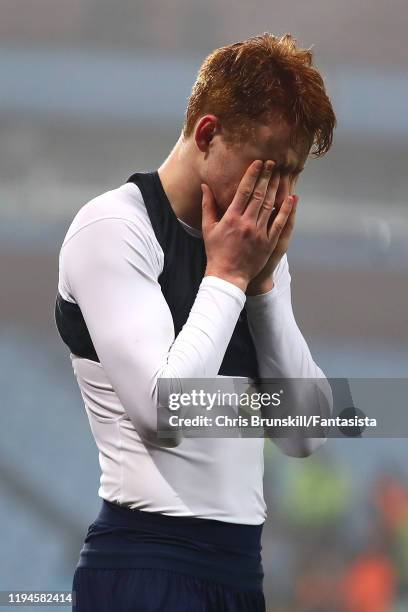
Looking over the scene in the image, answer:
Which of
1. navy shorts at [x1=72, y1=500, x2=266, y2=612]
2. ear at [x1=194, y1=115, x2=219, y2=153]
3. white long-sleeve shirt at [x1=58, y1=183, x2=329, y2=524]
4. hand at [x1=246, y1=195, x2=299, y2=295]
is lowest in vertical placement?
navy shorts at [x1=72, y1=500, x2=266, y2=612]

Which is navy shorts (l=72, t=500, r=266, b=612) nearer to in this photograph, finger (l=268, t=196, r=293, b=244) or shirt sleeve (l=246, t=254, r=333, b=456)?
shirt sleeve (l=246, t=254, r=333, b=456)

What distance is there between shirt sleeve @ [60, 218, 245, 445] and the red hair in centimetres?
14

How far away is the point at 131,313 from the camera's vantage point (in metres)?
0.88

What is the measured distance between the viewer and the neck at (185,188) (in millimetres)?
979

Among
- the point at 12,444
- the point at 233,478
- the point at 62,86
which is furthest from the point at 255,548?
the point at 62,86

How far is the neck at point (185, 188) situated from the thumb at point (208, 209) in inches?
0.8

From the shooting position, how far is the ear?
0.95 metres

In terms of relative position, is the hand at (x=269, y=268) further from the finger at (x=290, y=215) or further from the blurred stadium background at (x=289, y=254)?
the blurred stadium background at (x=289, y=254)

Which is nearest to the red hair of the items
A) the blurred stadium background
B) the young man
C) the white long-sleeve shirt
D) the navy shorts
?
the young man

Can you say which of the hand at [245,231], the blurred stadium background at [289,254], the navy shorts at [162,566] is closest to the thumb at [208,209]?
the hand at [245,231]

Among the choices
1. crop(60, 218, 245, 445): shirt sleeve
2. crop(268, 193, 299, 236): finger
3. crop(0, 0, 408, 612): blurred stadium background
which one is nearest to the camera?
crop(60, 218, 245, 445): shirt sleeve

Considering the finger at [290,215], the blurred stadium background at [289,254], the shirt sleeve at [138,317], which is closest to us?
the shirt sleeve at [138,317]

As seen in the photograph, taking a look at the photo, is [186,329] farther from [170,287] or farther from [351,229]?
[351,229]

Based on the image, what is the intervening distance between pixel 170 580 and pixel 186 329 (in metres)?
0.24
